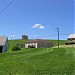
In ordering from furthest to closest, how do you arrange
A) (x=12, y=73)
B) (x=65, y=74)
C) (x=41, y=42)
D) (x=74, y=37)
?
(x=41, y=42), (x=74, y=37), (x=12, y=73), (x=65, y=74)

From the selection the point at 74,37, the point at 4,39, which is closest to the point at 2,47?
the point at 4,39

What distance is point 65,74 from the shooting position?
1041 centimetres

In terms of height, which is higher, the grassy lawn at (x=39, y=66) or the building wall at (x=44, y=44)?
the building wall at (x=44, y=44)

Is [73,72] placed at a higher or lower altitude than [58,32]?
lower

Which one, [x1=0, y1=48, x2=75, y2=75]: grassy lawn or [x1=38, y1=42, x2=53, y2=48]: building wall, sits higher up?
[x1=38, y1=42, x2=53, y2=48]: building wall

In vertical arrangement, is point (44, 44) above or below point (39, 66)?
above

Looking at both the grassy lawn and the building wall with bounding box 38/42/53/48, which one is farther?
the building wall with bounding box 38/42/53/48

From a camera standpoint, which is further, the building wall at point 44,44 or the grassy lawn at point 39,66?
the building wall at point 44,44

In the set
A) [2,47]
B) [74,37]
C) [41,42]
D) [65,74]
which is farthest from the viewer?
[41,42]

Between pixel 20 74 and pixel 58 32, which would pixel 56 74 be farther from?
pixel 58 32

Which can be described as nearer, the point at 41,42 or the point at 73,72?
the point at 73,72

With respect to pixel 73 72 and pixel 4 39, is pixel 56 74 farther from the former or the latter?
pixel 4 39

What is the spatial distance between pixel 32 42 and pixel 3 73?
102856 millimetres

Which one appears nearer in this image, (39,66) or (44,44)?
(39,66)
